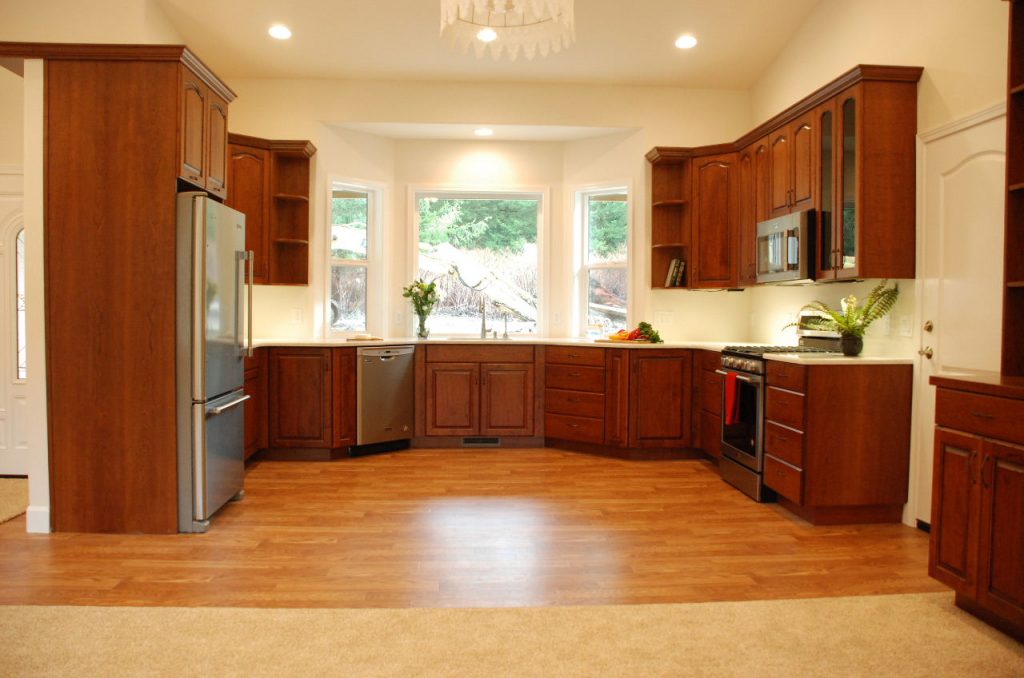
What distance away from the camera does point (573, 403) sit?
5.45 meters

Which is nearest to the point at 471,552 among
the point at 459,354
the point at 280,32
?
the point at 459,354

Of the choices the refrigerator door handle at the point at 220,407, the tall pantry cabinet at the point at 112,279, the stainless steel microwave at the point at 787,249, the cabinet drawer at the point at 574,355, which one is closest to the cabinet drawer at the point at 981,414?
the stainless steel microwave at the point at 787,249

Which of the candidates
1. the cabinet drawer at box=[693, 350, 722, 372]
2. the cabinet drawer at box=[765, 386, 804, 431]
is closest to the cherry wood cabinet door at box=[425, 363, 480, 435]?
the cabinet drawer at box=[693, 350, 722, 372]

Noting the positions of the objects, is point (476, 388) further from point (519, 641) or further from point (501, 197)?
point (519, 641)

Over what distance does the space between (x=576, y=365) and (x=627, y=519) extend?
6.27ft

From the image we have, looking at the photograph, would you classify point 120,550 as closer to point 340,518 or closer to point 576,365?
point 340,518

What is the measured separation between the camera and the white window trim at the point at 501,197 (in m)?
6.10

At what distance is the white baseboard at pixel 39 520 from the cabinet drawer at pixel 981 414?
3979mm

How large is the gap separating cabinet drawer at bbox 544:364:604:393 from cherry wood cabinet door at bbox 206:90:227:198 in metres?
2.79

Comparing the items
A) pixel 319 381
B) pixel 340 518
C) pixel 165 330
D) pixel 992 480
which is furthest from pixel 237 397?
pixel 992 480

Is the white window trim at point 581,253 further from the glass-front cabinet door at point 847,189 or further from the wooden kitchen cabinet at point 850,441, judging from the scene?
the wooden kitchen cabinet at point 850,441

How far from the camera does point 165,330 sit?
331cm

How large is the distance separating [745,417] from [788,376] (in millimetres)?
596

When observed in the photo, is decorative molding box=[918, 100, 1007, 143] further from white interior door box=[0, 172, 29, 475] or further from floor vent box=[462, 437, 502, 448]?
white interior door box=[0, 172, 29, 475]
